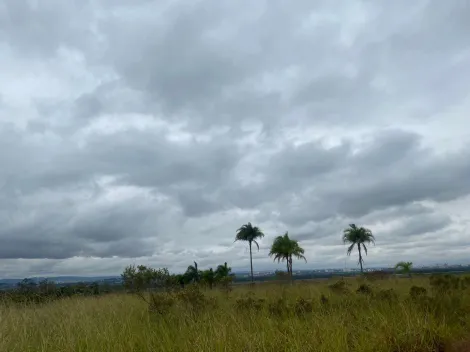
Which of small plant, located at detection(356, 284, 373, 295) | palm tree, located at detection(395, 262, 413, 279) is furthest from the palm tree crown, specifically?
small plant, located at detection(356, 284, 373, 295)

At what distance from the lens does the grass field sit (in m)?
8.02

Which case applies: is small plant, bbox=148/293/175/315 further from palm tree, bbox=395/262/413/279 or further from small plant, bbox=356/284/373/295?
palm tree, bbox=395/262/413/279

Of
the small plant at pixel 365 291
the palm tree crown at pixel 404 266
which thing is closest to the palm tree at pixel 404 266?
the palm tree crown at pixel 404 266

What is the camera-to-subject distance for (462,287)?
16.7 metres

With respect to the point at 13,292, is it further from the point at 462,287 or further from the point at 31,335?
the point at 462,287

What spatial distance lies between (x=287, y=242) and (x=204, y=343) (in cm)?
4867

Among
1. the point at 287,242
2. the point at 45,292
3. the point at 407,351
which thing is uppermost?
the point at 287,242

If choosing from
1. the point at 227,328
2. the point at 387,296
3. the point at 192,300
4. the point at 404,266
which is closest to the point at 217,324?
the point at 227,328

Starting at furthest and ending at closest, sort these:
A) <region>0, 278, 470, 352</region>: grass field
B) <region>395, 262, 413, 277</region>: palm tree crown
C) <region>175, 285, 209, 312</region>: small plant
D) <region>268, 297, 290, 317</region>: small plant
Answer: <region>395, 262, 413, 277</region>: palm tree crown, <region>175, 285, 209, 312</region>: small plant, <region>268, 297, 290, 317</region>: small plant, <region>0, 278, 470, 352</region>: grass field

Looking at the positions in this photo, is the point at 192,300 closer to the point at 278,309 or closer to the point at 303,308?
the point at 278,309

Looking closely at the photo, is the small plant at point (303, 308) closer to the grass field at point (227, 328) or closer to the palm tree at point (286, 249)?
the grass field at point (227, 328)

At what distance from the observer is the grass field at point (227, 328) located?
802 cm

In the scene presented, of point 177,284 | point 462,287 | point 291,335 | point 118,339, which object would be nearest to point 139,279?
point 177,284

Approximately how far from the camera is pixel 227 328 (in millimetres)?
8992
